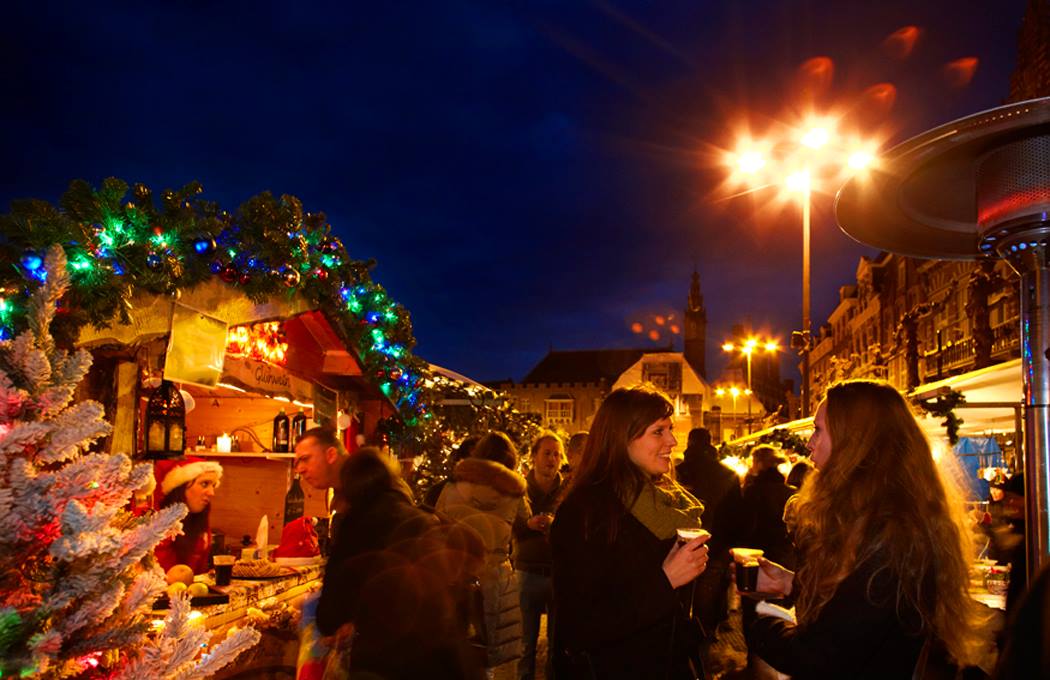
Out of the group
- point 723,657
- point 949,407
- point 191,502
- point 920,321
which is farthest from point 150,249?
point 920,321

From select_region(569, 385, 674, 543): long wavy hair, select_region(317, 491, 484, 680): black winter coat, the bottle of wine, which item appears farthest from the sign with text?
select_region(569, 385, 674, 543): long wavy hair

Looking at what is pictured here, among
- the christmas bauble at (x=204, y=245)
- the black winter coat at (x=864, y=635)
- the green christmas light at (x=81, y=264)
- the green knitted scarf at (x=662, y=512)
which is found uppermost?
the christmas bauble at (x=204, y=245)

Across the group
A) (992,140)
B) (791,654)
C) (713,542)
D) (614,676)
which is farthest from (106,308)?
(713,542)

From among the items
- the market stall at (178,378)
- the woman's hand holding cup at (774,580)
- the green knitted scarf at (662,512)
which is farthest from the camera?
the green knitted scarf at (662,512)

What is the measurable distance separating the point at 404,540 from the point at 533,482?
11.7ft

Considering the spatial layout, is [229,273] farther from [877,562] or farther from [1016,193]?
[1016,193]

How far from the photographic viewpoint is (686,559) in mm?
2598

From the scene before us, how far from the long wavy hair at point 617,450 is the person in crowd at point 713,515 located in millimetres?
3312

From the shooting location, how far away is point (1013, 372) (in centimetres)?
→ 604

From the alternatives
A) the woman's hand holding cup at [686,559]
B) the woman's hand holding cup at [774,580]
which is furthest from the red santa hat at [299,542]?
the woman's hand holding cup at [774,580]

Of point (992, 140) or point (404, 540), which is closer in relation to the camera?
point (992, 140)

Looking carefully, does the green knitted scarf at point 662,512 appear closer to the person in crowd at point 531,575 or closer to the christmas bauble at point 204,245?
the christmas bauble at point 204,245

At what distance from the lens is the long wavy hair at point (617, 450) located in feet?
8.98

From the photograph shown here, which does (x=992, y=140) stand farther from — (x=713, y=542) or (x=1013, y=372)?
(x=713, y=542)
